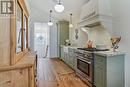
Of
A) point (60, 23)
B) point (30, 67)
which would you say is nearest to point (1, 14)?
point (30, 67)

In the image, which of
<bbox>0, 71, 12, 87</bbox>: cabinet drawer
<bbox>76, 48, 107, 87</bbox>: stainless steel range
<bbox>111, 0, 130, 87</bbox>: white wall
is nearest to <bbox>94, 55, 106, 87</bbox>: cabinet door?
<bbox>76, 48, 107, 87</bbox>: stainless steel range

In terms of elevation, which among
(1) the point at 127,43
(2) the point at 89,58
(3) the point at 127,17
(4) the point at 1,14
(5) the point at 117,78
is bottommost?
(5) the point at 117,78

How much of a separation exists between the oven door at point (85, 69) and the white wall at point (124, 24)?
840mm

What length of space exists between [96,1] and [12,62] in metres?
2.94

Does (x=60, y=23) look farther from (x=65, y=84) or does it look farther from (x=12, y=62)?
(x=12, y=62)

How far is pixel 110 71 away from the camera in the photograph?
299cm

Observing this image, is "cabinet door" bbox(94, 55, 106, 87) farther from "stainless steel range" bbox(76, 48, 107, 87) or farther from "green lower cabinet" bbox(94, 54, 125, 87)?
"stainless steel range" bbox(76, 48, 107, 87)

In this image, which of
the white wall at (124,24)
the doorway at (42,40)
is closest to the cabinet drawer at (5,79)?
the white wall at (124,24)

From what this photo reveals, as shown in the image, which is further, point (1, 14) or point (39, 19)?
point (39, 19)

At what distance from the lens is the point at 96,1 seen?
3.88 m

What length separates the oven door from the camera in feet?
12.0

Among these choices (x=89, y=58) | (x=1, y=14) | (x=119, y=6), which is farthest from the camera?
(x=89, y=58)

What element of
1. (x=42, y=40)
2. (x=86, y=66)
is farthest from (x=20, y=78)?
(x=42, y=40)

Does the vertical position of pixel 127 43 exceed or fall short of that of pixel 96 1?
it falls short
